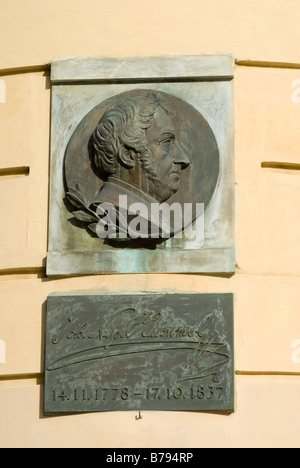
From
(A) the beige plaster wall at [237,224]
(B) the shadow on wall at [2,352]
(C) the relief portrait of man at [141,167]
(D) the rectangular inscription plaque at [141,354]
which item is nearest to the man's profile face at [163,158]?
(C) the relief portrait of man at [141,167]

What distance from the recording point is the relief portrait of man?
954 centimetres

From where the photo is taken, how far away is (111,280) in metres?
9.53

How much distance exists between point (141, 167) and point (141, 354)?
4.04ft

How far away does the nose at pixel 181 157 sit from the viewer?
379 inches

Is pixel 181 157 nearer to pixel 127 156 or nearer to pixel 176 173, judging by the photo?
pixel 176 173

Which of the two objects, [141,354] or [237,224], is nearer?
[141,354]

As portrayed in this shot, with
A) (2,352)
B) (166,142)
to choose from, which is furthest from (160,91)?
(2,352)

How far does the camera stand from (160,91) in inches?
385

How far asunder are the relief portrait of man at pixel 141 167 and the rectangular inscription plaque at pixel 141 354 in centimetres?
49

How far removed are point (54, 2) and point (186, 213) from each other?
5.84ft

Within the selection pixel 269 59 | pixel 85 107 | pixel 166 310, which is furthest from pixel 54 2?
pixel 166 310
